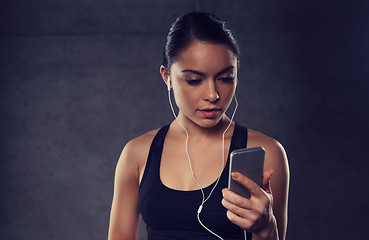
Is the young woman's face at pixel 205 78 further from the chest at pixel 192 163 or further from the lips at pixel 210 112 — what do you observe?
the chest at pixel 192 163

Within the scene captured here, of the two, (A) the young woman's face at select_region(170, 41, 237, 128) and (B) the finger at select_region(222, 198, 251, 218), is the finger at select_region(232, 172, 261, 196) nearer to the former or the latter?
(B) the finger at select_region(222, 198, 251, 218)

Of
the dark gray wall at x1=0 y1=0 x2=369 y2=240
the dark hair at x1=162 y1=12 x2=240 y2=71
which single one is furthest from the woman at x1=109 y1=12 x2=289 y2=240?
the dark gray wall at x1=0 y1=0 x2=369 y2=240

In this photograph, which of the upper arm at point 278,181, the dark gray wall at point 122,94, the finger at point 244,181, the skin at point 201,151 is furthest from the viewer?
the dark gray wall at point 122,94

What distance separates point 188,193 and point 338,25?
1425 mm

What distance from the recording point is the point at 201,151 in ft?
4.17

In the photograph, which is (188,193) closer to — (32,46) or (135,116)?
(135,116)

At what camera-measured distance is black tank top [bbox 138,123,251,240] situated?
3.62ft

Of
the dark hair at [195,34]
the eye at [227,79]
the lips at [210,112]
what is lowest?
the lips at [210,112]

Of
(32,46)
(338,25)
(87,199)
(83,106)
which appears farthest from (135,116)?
(338,25)

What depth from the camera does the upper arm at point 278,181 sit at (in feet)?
3.88

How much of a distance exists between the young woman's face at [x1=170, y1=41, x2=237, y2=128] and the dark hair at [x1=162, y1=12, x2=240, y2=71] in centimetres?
2

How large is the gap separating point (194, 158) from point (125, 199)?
0.28 meters

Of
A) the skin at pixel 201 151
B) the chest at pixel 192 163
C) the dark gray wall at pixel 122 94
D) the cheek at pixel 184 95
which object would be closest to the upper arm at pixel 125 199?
the skin at pixel 201 151

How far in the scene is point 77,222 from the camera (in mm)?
2072
